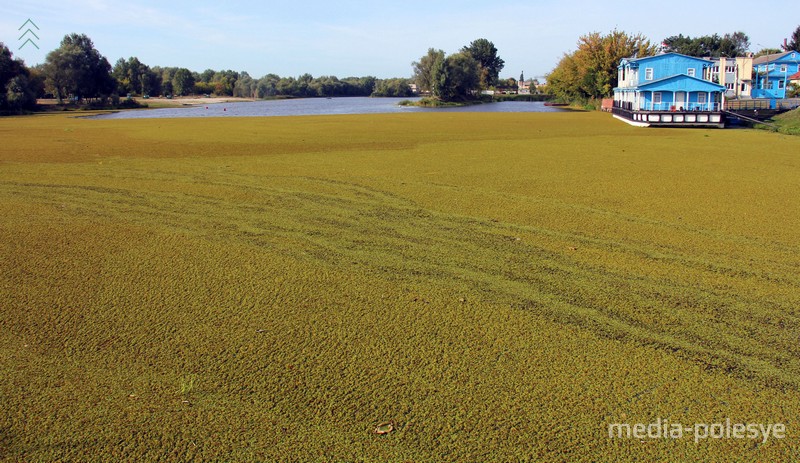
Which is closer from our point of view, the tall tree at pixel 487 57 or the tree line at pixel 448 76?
the tree line at pixel 448 76

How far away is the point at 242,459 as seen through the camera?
3.56 meters

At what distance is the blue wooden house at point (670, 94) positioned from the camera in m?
29.5

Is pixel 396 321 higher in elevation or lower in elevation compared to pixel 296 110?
lower

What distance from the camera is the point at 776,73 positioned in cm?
5488

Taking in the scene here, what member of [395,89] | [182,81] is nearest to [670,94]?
[395,89]

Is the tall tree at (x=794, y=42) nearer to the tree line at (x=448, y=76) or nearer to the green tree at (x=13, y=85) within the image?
the tree line at (x=448, y=76)

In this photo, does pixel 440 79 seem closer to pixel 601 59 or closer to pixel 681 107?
pixel 601 59

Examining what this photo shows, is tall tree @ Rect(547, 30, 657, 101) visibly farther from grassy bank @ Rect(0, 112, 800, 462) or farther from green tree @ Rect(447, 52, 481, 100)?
grassy bank @ Rect(0, 112, 800, 462)

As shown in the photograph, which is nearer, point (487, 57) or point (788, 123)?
point (788, 123)

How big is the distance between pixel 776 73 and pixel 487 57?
311 feet

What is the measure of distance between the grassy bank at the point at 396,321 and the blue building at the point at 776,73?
49.6 m

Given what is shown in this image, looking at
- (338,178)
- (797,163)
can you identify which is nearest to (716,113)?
(797,163)

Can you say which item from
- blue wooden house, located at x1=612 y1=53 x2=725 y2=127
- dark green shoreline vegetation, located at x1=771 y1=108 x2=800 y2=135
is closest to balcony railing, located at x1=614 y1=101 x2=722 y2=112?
blue wooden house, located at x1=612 y1=53 x2=725 y2=127

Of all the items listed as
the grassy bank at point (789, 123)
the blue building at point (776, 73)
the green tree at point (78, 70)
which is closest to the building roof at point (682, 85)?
the grassy bank at point (789, 123)
